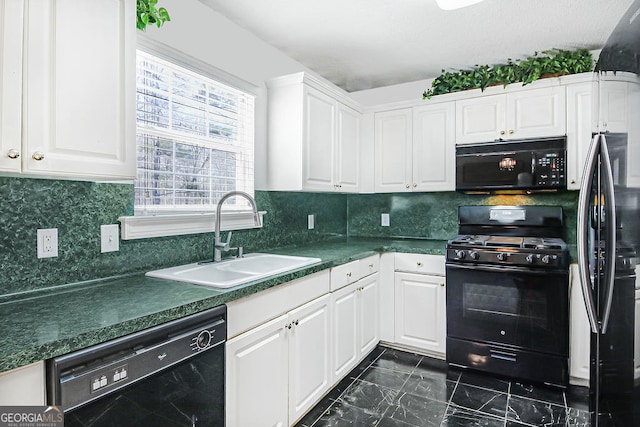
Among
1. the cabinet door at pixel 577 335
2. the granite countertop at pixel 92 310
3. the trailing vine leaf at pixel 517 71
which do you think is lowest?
the cabinet door at pixel 577 335

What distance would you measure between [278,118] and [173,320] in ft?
5.85

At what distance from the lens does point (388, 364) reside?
112 inches

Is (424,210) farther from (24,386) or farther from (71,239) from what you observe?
(24,386)

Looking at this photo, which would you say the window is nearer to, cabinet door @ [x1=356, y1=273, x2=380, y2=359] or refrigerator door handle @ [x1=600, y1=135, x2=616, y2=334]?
cabinet door @ [x1=356, y1=273, x2=380, y2=359]

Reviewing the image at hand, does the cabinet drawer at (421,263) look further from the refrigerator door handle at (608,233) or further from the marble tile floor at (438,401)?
the refrigerator door handle at (608,233)

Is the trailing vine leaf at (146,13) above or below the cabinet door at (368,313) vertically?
above

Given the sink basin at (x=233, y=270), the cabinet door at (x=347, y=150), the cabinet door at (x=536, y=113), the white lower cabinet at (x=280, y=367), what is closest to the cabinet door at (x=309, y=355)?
the white lower cabinet at (x=280, y=367)

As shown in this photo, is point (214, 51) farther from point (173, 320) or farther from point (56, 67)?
point (173, 320)

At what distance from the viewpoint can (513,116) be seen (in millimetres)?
2910

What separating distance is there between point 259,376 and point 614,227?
1564 mm

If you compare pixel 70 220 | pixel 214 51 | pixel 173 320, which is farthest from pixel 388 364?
pixel 214 51

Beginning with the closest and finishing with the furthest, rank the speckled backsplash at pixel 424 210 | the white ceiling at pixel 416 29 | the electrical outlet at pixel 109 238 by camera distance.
A: the electrical outlet at pixel 109 238 < the white ceiling at pixel 416 29 < the speckled backsplash at pixel 424 210

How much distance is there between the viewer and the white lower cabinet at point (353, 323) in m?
2.40

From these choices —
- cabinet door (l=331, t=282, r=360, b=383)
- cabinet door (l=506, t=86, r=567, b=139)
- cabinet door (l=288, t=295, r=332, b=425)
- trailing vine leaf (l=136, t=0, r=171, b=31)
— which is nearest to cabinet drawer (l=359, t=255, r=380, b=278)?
cabinet door (l=331, t=282, r=360, b=383)
